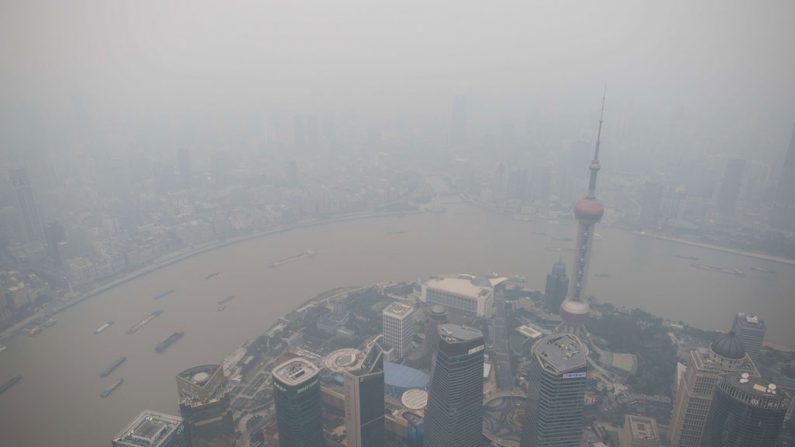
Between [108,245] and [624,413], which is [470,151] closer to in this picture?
[108,245]

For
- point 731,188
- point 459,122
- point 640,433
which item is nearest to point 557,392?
point 640,433

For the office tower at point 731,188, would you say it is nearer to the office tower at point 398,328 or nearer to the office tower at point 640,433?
the office tower at point 640,433

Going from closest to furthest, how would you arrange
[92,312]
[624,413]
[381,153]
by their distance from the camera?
1. [624,413]
2. [92,312]
3. [381,153]

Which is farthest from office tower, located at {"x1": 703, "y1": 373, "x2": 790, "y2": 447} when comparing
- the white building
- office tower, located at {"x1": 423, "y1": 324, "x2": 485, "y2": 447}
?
the white building

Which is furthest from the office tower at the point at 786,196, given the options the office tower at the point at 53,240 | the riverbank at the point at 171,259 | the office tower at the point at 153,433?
the office tower at the point at 53,240

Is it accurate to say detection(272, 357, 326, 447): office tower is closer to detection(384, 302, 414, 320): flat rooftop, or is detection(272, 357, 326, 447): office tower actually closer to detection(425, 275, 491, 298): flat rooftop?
detection(384, 302, 414, 320): flat rooftop

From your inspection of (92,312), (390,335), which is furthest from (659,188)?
(92,312)
